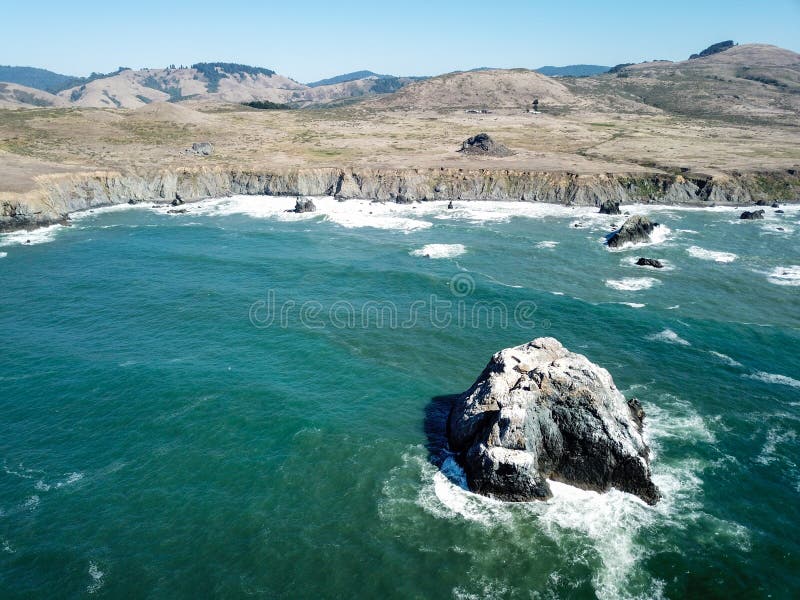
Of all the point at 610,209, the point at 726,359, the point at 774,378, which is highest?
the point at 610,209

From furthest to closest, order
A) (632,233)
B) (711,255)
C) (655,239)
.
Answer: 1. (655,239)
2. (632,233)
3. (711,255)

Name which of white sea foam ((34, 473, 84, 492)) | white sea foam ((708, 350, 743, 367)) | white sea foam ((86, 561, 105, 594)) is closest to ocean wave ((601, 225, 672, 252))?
white sea foam ((708, 350, 743, 367))

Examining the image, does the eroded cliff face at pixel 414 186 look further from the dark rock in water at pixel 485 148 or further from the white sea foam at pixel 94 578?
the white sea foam at pixel 94 578

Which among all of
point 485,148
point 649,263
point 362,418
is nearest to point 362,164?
point 485,148

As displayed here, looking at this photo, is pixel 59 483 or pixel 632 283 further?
pixel 632 283

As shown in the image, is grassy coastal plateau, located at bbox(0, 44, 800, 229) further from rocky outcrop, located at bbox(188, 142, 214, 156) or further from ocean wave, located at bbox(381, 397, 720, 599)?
ocean wave, located at bbox(381, 397, 720, 599)

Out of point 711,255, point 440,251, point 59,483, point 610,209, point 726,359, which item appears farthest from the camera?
point 610,209

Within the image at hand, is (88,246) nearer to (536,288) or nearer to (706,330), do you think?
(536,288)

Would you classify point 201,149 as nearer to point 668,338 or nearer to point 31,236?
point 31,236
